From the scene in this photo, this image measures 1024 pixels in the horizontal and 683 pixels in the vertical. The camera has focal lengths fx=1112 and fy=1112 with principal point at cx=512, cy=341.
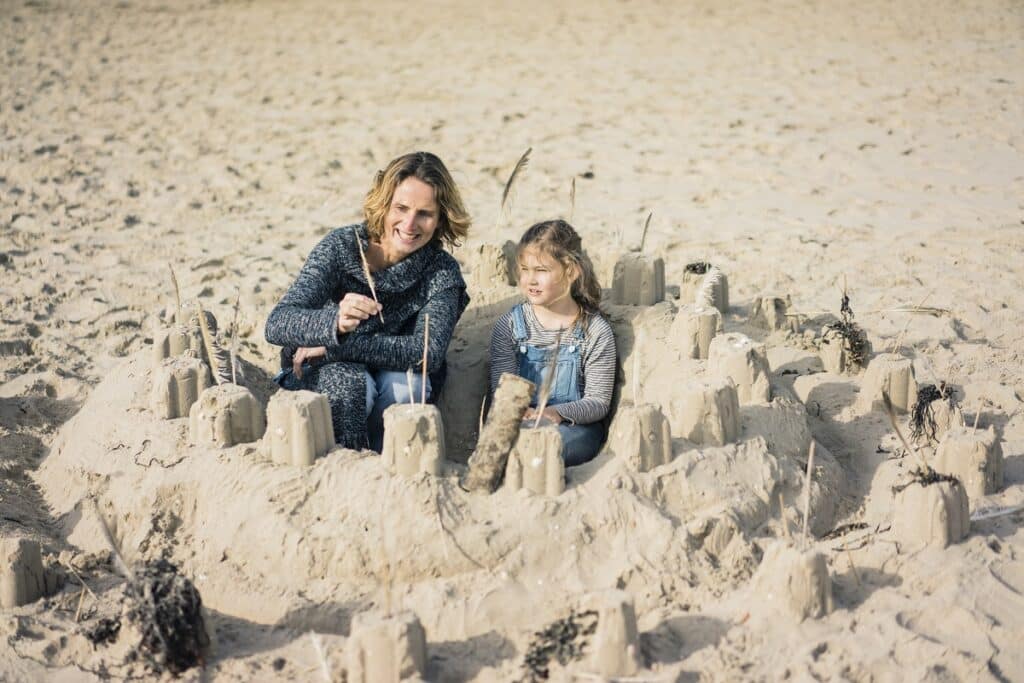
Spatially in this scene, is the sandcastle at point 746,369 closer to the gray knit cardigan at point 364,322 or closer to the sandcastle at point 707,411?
the sandcastle at point 707,411

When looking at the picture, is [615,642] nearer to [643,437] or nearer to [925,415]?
[643,437]

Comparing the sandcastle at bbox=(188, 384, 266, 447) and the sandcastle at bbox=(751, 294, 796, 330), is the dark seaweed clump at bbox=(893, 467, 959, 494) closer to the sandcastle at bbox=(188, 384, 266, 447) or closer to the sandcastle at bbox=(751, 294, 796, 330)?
the sandcastle at bbox=(751, 294, 796, 330)

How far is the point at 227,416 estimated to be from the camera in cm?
418

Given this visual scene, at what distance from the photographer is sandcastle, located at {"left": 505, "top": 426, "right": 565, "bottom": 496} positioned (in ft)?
12.4

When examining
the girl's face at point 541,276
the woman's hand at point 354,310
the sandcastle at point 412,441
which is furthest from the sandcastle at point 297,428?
the girl's face at point 541,276

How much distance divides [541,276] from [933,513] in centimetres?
191

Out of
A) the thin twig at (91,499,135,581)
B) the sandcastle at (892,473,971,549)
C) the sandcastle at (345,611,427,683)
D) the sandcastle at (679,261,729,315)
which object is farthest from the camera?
the sandcastle at (679,261,729,315)

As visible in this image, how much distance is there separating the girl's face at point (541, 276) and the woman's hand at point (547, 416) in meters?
0.58

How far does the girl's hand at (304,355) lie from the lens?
4719 mm

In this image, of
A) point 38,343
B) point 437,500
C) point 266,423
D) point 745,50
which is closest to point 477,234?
point 38,343

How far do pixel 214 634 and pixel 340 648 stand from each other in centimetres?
44

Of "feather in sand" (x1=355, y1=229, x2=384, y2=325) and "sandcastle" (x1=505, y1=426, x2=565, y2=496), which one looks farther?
"feather in sand" (x1=355, y1=229, x2=384, y2=325)

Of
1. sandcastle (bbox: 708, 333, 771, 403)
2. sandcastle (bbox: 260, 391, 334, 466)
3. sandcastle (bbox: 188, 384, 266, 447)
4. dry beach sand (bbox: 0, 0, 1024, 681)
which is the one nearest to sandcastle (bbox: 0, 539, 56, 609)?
dry beach sand (bbox: 0, 0, 1024, 681)

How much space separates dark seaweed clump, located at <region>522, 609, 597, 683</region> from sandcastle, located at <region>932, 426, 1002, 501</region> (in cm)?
156
